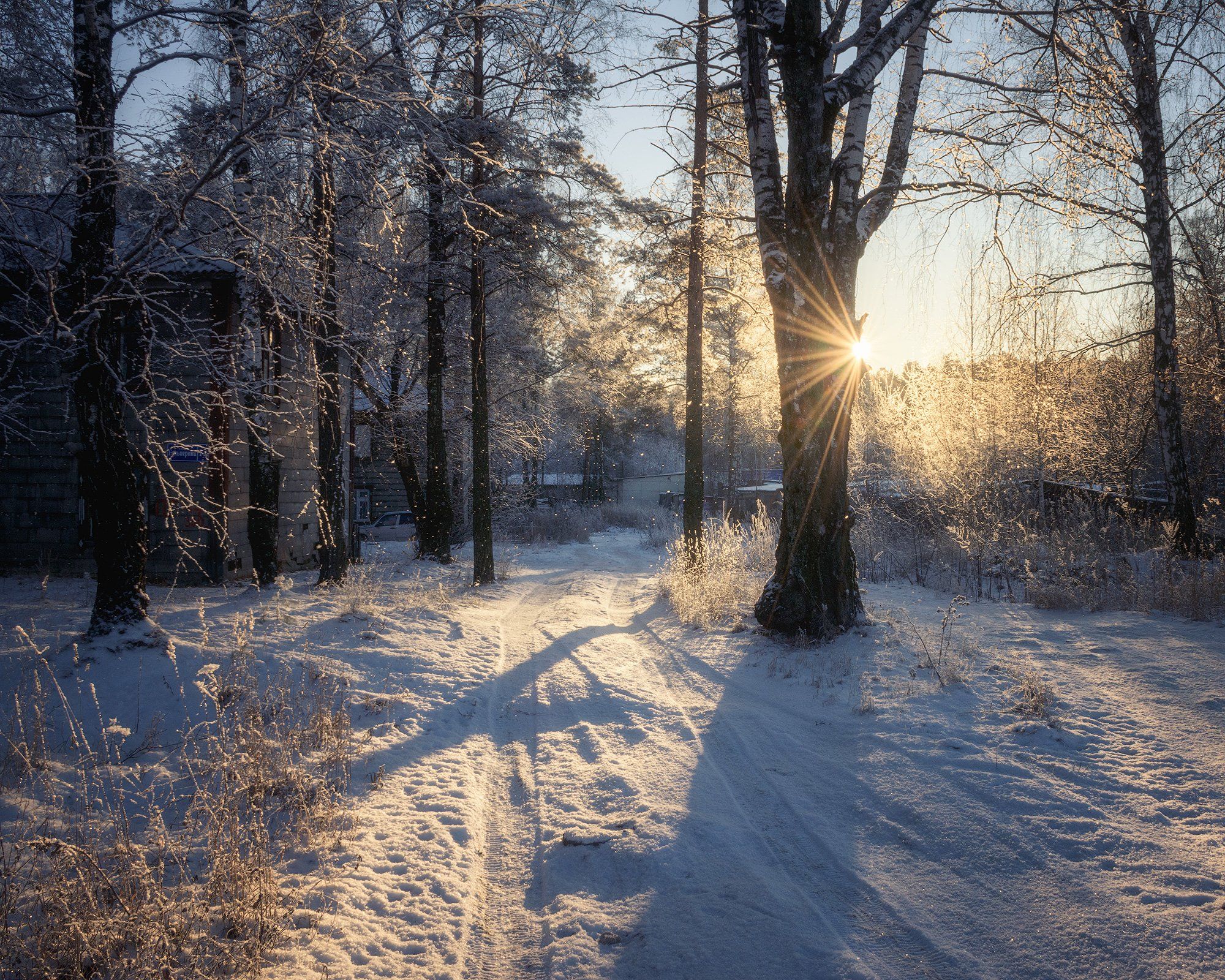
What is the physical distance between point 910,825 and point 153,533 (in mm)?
13261

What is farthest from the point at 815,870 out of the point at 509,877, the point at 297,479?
the point at 297,479

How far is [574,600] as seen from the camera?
455 inches

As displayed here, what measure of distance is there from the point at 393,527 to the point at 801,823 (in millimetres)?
23406

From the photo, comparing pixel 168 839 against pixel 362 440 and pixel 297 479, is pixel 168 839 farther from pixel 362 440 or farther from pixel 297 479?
pixel 362 440

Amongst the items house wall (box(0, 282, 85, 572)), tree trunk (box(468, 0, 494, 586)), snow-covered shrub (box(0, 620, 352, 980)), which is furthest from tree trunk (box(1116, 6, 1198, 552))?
house wall (box(0, 282, 85, 572))

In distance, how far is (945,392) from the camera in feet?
53.5

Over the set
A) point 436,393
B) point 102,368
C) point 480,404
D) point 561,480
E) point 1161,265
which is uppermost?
point 1161,265

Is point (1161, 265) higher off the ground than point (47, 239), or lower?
higher

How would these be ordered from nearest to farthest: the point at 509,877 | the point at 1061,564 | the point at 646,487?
the point at 509,877, the point at 1061,564, the point at 646,487

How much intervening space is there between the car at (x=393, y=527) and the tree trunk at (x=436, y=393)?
316 inches

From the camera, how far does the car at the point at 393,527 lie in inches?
974

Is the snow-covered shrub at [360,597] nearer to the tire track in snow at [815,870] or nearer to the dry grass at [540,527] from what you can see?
the tire track in snow at [815,870]

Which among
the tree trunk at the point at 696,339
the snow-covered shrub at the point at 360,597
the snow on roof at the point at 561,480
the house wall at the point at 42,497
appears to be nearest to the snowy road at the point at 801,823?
the snow-covered shrub at the point at 360,597

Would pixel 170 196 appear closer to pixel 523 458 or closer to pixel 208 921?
pixel 208 921
